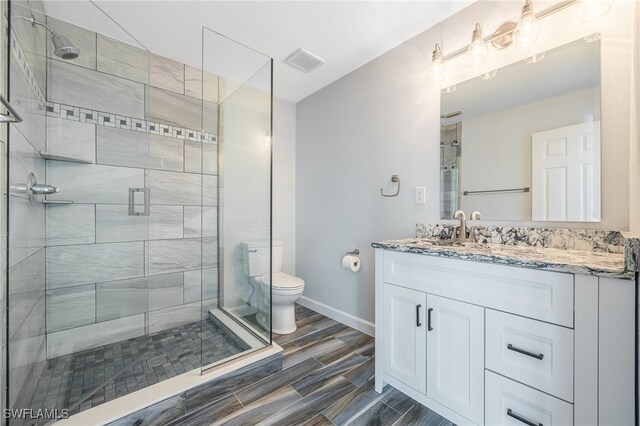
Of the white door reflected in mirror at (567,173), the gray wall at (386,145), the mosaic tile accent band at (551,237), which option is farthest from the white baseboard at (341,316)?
the white door reflected in mirror at (567,173)

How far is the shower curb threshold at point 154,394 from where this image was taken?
3.85 ft

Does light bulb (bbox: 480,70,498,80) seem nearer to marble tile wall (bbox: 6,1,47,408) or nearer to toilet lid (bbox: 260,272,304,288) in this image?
toilet lid (bbox: 260,272,304,288)

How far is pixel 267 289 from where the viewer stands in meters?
2.03

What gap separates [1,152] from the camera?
970mm

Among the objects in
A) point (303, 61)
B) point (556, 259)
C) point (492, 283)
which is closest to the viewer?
point (556, 259)

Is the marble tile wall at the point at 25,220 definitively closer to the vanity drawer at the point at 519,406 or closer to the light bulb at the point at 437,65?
the vanity drawer at the point at 519,406

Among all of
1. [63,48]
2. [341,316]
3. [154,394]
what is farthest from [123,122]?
[341,316]

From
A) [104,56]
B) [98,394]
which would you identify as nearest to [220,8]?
[104,56]

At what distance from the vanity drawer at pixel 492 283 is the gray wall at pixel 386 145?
53 cm

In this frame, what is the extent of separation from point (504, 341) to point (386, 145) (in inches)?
59.5

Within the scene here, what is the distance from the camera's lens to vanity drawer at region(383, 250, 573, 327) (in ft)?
3.09

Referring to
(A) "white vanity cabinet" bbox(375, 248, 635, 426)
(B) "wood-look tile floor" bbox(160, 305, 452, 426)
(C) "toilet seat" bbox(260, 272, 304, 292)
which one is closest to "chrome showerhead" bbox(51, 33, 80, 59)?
(C) "toilet seat" bbox(260, 272, 304, 292)

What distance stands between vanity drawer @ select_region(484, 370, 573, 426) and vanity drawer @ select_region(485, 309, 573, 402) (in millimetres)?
31

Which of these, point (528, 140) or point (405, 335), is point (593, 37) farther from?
point (405, 335)
